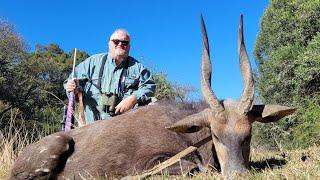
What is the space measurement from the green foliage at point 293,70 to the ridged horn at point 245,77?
9346mm

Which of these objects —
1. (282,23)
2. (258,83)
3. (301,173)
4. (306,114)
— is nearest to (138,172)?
(301,173)

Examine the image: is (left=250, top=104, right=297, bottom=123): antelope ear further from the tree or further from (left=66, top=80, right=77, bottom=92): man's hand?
the tree

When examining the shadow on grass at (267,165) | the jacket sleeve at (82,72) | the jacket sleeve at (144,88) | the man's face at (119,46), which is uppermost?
the man's face at (119,46)

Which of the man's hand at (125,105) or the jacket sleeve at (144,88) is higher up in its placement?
the jacket sleeve at (144,88)

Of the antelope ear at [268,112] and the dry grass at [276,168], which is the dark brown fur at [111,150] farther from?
the antelope ear at [268,112]

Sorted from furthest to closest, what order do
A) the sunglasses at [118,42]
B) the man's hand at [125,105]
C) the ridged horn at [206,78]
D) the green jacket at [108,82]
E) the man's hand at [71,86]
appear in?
the sunglasses at [118,42] < the green jacket at [108,82] < the man's hand at [71,86] < the man's hand at [125,105] < the ridged horn at [206,78]

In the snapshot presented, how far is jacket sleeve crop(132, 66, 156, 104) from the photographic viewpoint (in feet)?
24.2

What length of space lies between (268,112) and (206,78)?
2.44ft

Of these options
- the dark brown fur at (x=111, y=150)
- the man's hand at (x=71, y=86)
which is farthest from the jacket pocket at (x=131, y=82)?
the dark brown fur at (x=111, y=150)

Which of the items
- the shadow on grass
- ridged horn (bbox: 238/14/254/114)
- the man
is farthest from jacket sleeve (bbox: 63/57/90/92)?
the shadow on grass

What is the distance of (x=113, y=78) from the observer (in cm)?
759

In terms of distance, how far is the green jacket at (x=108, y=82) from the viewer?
750 cm

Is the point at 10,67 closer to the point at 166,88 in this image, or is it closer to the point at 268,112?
the point at 166,88

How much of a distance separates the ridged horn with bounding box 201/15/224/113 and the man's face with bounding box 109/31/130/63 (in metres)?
2.29
